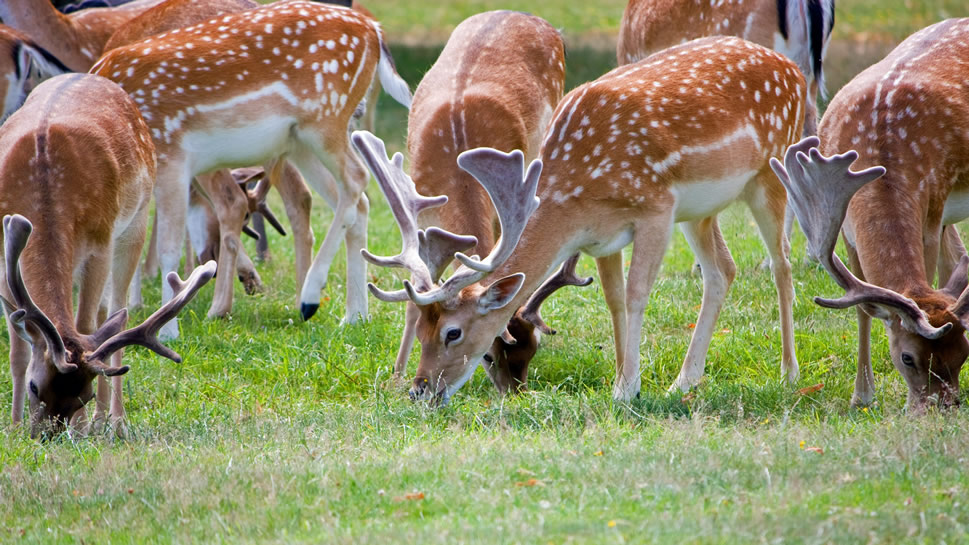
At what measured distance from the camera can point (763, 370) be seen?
649cm

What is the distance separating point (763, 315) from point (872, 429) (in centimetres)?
242

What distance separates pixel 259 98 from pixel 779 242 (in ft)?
10.3

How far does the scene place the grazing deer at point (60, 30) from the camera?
942 cm

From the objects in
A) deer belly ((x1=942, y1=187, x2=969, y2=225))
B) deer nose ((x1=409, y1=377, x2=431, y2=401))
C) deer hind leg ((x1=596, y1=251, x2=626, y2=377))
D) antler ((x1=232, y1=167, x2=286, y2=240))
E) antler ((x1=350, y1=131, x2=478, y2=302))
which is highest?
deer belly ((x1=942, y1=187, x2=969, y2=225))

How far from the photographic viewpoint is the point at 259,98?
7.16 meters

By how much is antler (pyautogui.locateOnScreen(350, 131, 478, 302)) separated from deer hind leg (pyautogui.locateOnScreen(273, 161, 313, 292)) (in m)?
2.49

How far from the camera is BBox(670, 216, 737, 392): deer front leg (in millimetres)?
6316

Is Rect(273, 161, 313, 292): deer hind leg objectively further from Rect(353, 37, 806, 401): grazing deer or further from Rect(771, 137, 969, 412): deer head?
Rect(771, 137, 969, 412): deer head

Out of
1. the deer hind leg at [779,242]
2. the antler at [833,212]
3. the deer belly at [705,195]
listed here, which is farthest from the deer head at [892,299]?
the deer hind leg at [779,242]

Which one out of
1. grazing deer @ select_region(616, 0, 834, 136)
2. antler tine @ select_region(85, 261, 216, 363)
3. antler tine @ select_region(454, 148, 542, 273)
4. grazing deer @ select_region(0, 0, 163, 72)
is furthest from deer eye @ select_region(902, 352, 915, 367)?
grazing deer @ select_region(0, 0, 163, 72)

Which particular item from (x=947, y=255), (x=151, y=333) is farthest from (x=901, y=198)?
(x=151, y=333)

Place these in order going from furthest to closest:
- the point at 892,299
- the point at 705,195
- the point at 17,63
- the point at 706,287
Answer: the point at 17,63, the point at 706,287, the point at 705,195, the point at 892,299

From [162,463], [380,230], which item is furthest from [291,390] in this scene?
[380,230]

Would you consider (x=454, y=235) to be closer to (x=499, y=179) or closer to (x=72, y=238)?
(x=499, y=179)
